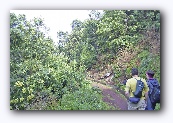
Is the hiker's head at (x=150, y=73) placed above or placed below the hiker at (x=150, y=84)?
above

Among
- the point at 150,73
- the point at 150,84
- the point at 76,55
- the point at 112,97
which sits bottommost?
the point at 112,97

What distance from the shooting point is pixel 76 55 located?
5.07 metres

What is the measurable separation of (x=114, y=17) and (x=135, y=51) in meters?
A: 0.42

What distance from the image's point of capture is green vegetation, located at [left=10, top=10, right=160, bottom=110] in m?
4.99

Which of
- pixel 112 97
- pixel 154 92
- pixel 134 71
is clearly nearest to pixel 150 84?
pixel 154 92

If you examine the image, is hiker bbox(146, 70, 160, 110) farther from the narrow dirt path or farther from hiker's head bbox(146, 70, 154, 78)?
the narrow dirt path

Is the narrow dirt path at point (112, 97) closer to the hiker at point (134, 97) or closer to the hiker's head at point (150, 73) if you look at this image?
the hiker at point (134, 97)

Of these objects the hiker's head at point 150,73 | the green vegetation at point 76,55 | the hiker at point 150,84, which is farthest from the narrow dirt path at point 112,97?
the hiker's head at point 150,73

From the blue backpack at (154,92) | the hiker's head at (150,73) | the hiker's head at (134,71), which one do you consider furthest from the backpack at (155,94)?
the hiker's head at (134,71)

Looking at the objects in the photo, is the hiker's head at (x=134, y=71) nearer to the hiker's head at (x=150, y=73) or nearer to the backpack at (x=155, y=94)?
the hiker's head at (x=150, y=73)

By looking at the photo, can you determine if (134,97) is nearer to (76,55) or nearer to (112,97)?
(112,97)

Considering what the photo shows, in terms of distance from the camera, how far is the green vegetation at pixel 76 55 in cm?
499

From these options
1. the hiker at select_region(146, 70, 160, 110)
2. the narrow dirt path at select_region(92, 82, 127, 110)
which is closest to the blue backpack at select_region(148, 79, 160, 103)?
the hiker at select_region(146, 70, 160, 110)
